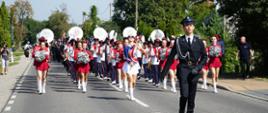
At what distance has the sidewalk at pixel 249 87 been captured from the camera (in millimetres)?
17906

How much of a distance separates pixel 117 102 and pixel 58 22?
319ft

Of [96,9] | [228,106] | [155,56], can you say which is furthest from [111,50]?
[96,9]

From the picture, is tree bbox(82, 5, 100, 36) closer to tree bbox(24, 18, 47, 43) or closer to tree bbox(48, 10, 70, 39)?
tree bbox(48, 10, 70, 39)

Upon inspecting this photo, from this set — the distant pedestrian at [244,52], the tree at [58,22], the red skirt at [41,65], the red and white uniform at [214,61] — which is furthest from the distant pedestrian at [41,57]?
the tree at [58,22]

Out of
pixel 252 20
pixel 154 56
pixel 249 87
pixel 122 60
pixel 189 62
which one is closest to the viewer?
pixel 189 62

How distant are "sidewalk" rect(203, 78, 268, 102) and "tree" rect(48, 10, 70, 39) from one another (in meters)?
89.2

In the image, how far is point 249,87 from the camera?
65.8 feet

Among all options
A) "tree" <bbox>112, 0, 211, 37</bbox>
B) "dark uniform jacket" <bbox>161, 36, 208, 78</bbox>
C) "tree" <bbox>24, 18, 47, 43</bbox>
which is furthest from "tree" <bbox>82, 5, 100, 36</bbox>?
"dark uniform jacket" <bbox>161, 36, 208, 78</bbox>

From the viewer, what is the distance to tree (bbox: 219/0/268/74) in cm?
2378

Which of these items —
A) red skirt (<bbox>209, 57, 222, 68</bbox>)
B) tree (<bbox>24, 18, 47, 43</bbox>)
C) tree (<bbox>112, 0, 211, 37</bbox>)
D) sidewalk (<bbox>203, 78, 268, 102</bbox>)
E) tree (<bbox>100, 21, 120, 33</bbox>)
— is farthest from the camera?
tree (<bbox>24, 18, 47, 43</bbox>)

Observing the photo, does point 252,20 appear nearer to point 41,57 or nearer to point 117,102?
point 41,57

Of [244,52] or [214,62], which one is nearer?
[214,62]

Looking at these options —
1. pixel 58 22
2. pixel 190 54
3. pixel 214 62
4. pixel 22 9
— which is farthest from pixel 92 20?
pixel 190 54

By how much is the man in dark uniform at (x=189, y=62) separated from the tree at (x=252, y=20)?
1461cm
